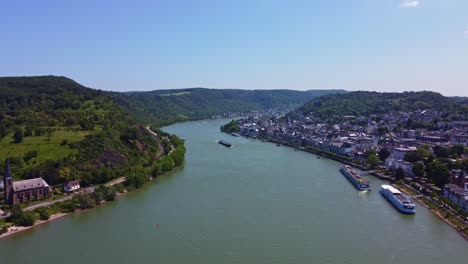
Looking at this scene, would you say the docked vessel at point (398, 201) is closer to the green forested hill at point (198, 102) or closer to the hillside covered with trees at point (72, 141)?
the hillside covered with trees at point (72, 141)

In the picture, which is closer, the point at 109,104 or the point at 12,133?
the point at 12,133

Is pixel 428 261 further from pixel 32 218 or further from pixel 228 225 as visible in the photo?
pixel 32 218

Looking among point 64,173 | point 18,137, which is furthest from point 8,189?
point 18,137

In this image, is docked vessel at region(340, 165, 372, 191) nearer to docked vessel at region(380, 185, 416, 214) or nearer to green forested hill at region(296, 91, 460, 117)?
docked vessel at region(380, 185, 416, 214)

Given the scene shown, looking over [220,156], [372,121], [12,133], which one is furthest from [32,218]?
[372,121]

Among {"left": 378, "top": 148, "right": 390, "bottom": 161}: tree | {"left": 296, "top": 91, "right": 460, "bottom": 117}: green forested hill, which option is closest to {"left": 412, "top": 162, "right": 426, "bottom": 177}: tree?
{"left": 378, "top": 148, "right": 390, "bottom": 161}: tree

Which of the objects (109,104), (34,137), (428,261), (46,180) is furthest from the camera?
(109,104)
